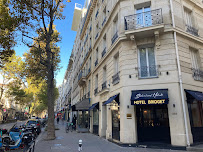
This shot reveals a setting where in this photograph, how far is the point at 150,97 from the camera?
348 inches

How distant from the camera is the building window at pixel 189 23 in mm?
10898

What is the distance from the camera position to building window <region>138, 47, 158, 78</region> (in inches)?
382

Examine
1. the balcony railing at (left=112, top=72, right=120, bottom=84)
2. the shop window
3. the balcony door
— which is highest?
the balcony door

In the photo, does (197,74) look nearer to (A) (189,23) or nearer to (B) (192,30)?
(B) (192,30)

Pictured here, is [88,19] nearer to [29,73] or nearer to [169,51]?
[29,73]

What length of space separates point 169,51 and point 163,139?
559 cm

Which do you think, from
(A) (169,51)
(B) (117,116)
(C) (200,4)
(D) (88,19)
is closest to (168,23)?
(A) (169,51)

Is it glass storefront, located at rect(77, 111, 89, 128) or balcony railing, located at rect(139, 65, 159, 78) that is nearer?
balcony railing, located at rect(139, 65, 159, 78)

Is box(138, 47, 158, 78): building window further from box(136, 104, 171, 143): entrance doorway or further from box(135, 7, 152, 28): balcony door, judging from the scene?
box(136, 104, 171, 143): entrance doorway

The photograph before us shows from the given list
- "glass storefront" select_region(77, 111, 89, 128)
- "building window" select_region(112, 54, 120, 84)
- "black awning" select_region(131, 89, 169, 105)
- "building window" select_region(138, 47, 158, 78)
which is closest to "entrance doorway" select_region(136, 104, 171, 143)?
"black awning" select_region(131, 89, 169, 105)

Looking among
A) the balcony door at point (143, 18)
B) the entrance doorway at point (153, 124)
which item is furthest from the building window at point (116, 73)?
the balcony door at point (143, 18)

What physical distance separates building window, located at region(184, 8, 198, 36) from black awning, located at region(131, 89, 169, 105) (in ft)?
17.6

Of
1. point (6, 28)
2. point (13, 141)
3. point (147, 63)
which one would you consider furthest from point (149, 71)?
point (6, 28)

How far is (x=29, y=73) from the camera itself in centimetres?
2419
